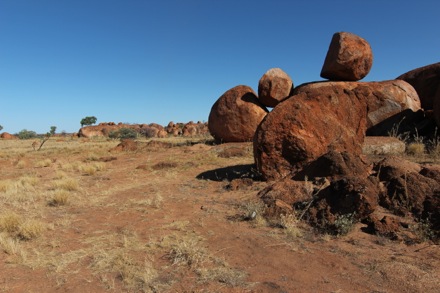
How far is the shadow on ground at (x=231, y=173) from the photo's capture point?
8019mm

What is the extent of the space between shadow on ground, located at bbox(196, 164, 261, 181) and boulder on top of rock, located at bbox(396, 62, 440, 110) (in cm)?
967

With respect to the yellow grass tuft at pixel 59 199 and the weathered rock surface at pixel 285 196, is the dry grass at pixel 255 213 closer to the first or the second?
the weathered rock surface at pixel 285 196

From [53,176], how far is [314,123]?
8009 millimetres

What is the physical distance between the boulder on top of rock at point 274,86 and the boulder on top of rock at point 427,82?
5474mm

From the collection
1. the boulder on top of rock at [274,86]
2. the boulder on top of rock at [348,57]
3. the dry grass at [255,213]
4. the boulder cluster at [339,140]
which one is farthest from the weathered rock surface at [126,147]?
the dry grass at [255,213]

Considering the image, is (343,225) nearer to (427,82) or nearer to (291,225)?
(291,225)

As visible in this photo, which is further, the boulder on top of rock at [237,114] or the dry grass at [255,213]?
the boulder on top of rock at [237,114]

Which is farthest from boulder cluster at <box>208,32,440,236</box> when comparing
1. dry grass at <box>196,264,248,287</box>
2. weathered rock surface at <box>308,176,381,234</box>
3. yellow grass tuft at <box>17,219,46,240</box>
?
yellow grass tuft at <box>17,219,46,240</box>

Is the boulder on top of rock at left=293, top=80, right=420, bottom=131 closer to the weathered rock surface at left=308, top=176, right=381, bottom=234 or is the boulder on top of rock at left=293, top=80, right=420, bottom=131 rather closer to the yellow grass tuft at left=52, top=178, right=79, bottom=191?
the weathered rock surface at left=308, top=176, right=381, bottom=234

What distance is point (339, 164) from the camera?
6.07 meters

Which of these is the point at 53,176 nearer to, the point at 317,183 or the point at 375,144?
Answer: the point at 317,183

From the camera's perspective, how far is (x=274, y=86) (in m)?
14.3

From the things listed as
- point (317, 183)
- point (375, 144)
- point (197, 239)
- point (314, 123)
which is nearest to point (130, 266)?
point (197, 239)

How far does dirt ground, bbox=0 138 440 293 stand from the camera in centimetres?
340
